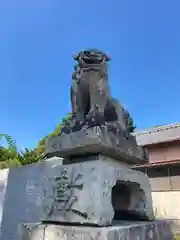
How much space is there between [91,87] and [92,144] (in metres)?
0.68

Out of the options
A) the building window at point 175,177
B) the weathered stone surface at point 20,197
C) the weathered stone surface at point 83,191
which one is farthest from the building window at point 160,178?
the weathered stone surface at point 83,191

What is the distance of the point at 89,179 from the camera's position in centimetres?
170

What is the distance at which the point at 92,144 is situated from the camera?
1814 millimetres

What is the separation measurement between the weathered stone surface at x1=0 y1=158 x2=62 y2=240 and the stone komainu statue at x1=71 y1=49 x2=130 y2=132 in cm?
238

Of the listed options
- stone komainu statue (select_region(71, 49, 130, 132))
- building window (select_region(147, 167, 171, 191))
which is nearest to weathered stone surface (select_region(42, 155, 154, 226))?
stone komainu statue (select_region(71, 49, 130, 132))

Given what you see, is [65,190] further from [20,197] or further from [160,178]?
[160,178]

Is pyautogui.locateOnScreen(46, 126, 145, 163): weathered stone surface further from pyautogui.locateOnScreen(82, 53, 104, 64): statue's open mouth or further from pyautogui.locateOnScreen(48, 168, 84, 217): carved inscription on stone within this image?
pyautogui.locateOnScreen(82, 53, 104, 64): statue's open mouth

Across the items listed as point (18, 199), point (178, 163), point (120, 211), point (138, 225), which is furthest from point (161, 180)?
point (138, 225)

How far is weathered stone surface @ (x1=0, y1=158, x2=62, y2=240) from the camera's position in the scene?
4457 millimetres

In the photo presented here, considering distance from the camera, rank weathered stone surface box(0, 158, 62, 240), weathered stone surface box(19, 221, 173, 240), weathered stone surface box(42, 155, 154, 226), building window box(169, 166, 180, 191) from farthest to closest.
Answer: building window box(169, 166, 180, 191) → weathered stone surface box(0, 158, 62, 240) → weathered stone surface box(42, 155, 154, 226) → weathered stone surface box(19, 221, 173, 240)

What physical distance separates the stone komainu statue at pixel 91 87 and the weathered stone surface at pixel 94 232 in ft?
3.08

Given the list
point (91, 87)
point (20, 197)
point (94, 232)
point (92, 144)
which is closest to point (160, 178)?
point (20, 197)

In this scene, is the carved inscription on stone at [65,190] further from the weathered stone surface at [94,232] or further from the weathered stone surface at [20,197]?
the weathered stone surface at [20,197]

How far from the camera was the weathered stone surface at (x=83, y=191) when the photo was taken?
163 cm
